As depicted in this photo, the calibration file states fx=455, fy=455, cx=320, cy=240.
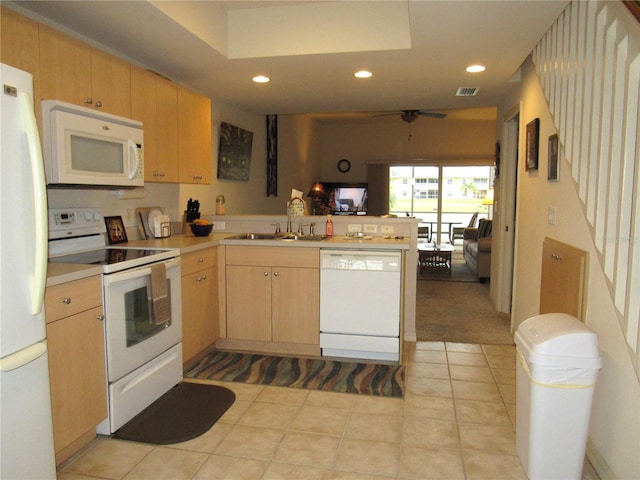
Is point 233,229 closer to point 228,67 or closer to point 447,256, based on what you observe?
Answer: point 228,67

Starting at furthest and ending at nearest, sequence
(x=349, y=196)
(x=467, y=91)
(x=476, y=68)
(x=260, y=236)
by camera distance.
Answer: (x=349, y=196)
(x=467, y=91)
(x=260, y=236)
(x=476, y=68)

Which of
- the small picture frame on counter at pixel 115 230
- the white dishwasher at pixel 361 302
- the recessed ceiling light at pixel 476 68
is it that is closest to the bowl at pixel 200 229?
the small picture frame on counter at pixel 115 230

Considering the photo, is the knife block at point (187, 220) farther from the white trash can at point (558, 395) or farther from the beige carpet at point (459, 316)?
the white trash can at point (558, 395)

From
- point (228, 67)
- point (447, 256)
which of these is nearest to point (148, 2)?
point (228, 67)

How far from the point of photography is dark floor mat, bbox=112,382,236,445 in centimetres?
240

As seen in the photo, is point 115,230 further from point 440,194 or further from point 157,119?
point 440,194

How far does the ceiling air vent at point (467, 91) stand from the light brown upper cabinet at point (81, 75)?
301cm

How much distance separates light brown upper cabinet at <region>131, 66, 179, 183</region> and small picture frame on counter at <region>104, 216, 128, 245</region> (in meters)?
0.38

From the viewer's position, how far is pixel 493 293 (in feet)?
17.2

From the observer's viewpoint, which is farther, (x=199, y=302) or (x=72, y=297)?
(x=199, y=302)

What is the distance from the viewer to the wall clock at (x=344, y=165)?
9898 mm

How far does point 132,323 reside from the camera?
8.25ft

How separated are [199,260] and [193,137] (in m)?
1.07

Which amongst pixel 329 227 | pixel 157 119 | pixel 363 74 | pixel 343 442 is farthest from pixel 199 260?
pixel 363 74
